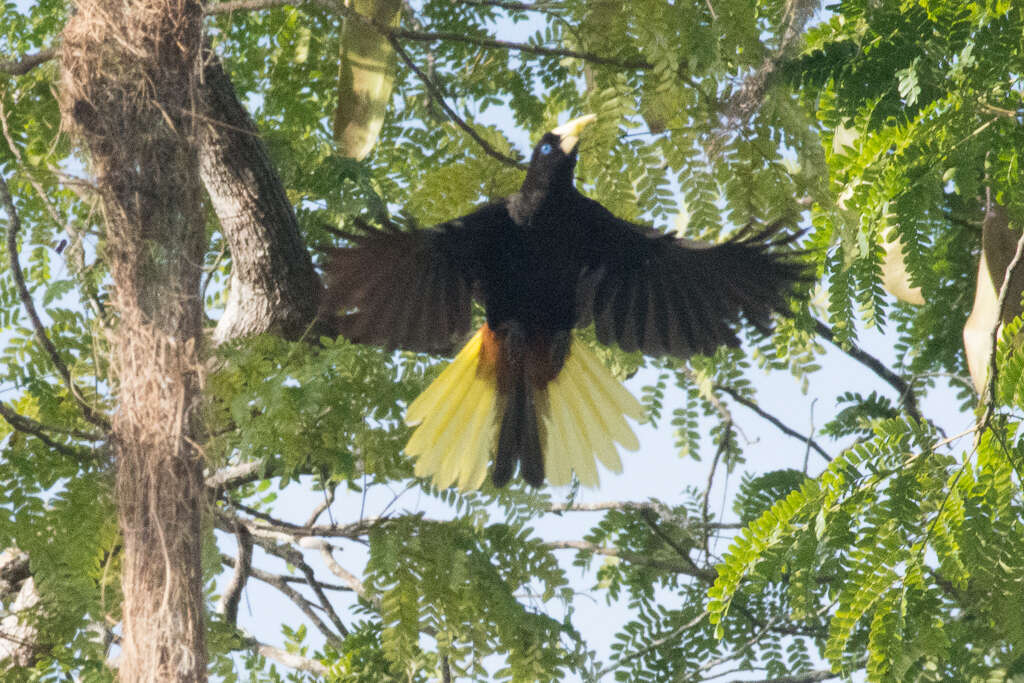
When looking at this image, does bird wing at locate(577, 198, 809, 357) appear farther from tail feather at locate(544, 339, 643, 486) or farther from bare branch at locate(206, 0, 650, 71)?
bare branch at locate(206, 0, 650, 71)

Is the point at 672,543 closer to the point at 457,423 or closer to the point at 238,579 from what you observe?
the point at 457,423

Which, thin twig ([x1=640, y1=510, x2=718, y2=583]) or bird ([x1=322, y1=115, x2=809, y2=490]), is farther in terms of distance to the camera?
thin twig ([x1=640, y1=510, x2=718, y2=583])

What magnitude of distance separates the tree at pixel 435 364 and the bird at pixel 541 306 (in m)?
0.09

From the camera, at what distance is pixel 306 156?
2732mm

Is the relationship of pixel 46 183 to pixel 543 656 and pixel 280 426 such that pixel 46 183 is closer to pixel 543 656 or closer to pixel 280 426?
pixel 280 426

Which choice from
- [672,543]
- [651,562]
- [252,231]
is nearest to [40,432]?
[252,231]

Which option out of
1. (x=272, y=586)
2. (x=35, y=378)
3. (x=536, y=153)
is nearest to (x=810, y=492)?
(x=536, y=153)

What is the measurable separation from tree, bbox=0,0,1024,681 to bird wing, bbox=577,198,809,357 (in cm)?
7

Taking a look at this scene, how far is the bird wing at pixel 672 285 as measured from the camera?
8.52 feet

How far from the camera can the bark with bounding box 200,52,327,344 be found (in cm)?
248

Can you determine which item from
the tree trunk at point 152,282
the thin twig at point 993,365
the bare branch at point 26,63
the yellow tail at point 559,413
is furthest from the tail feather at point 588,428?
the bare branch at point 26,63

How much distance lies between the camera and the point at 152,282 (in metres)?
2.04

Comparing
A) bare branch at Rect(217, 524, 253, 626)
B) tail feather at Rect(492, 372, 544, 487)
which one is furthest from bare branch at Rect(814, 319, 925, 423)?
bare branch at Rect(217, 524, 253, 626)

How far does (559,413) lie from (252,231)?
2.93 feet
